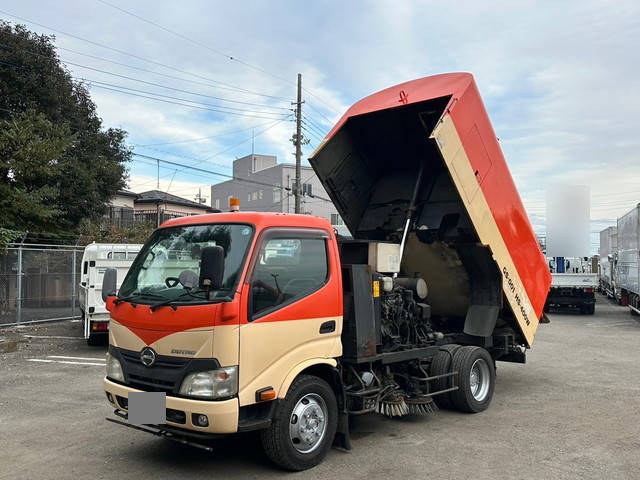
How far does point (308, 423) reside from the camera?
503cm

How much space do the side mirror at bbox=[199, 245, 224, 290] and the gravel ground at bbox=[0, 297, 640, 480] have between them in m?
1.77

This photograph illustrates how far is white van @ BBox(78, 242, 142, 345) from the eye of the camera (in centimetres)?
1162

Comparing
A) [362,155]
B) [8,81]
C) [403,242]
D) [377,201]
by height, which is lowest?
[403,242]

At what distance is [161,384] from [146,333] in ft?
1.46

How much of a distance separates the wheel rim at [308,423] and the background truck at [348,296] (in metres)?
0.02

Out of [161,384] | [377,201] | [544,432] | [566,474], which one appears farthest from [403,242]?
[161,384]

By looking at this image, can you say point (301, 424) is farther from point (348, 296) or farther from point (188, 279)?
point (188, 279)

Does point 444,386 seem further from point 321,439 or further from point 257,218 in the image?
point 257,218

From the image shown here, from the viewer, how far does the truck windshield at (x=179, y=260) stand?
4.69m

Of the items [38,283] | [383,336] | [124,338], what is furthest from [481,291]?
[38,283]

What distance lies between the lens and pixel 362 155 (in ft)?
26.3

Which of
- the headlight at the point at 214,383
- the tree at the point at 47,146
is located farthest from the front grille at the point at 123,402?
the tree at the point at 47,146

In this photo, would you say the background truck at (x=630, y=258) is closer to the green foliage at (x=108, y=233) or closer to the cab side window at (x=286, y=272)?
the green foliage at (x=108, y=233)

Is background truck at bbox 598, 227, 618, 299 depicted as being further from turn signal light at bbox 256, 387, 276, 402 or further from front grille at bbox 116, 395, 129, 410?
front grille at bbox 116, 395, 129, 410
